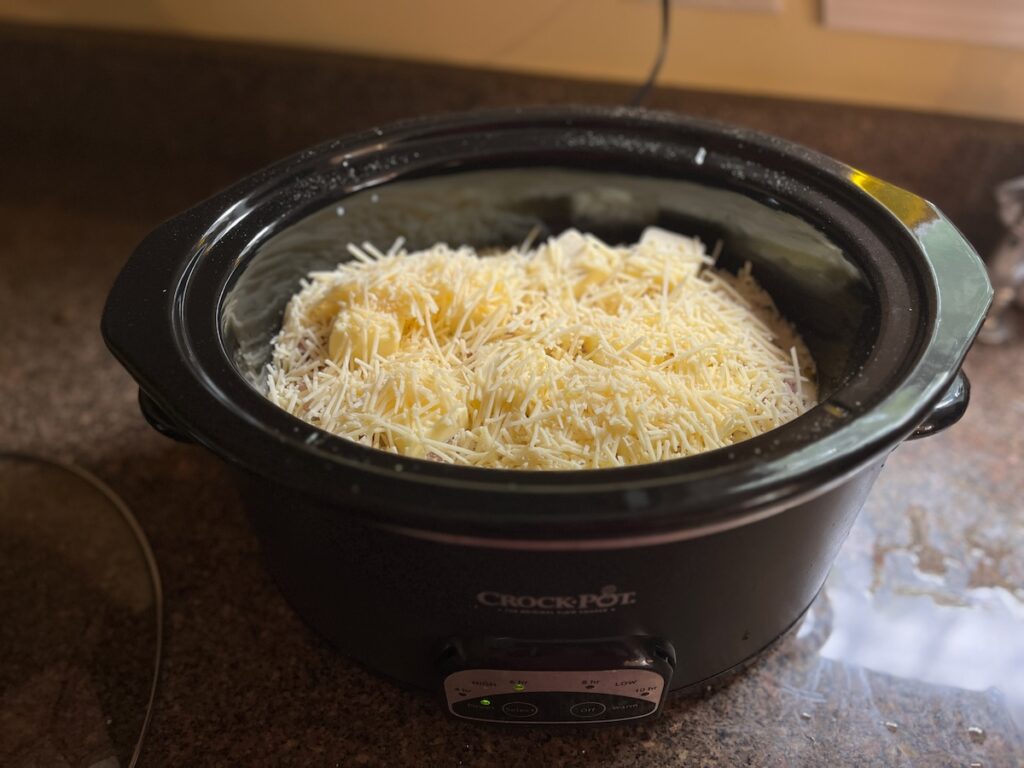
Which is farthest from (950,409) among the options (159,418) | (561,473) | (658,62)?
(658,62)

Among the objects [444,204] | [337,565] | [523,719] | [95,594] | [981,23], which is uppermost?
[981,23]

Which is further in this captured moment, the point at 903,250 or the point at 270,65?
the point at 270,65

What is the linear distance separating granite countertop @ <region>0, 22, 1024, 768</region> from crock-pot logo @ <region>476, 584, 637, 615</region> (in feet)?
0.60

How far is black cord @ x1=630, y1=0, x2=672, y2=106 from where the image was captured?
108 centimetres

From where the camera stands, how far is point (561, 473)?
505mm

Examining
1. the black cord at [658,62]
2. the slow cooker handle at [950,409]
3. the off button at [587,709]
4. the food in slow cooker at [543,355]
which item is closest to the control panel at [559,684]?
the off button at [587,709]

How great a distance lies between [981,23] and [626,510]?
2.91 feet

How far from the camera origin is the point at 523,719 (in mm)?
639

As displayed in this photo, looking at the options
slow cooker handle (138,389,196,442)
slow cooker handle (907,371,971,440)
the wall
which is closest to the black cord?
the wall

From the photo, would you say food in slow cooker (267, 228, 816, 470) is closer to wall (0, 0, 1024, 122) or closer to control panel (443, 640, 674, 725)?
control panel (443, 640, 674, 725)

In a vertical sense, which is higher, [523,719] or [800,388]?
[800,388]

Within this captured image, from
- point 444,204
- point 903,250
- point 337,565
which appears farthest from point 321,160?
point 903,250

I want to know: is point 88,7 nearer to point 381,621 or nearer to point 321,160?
point 321,160

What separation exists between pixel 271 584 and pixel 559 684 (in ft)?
1.07
